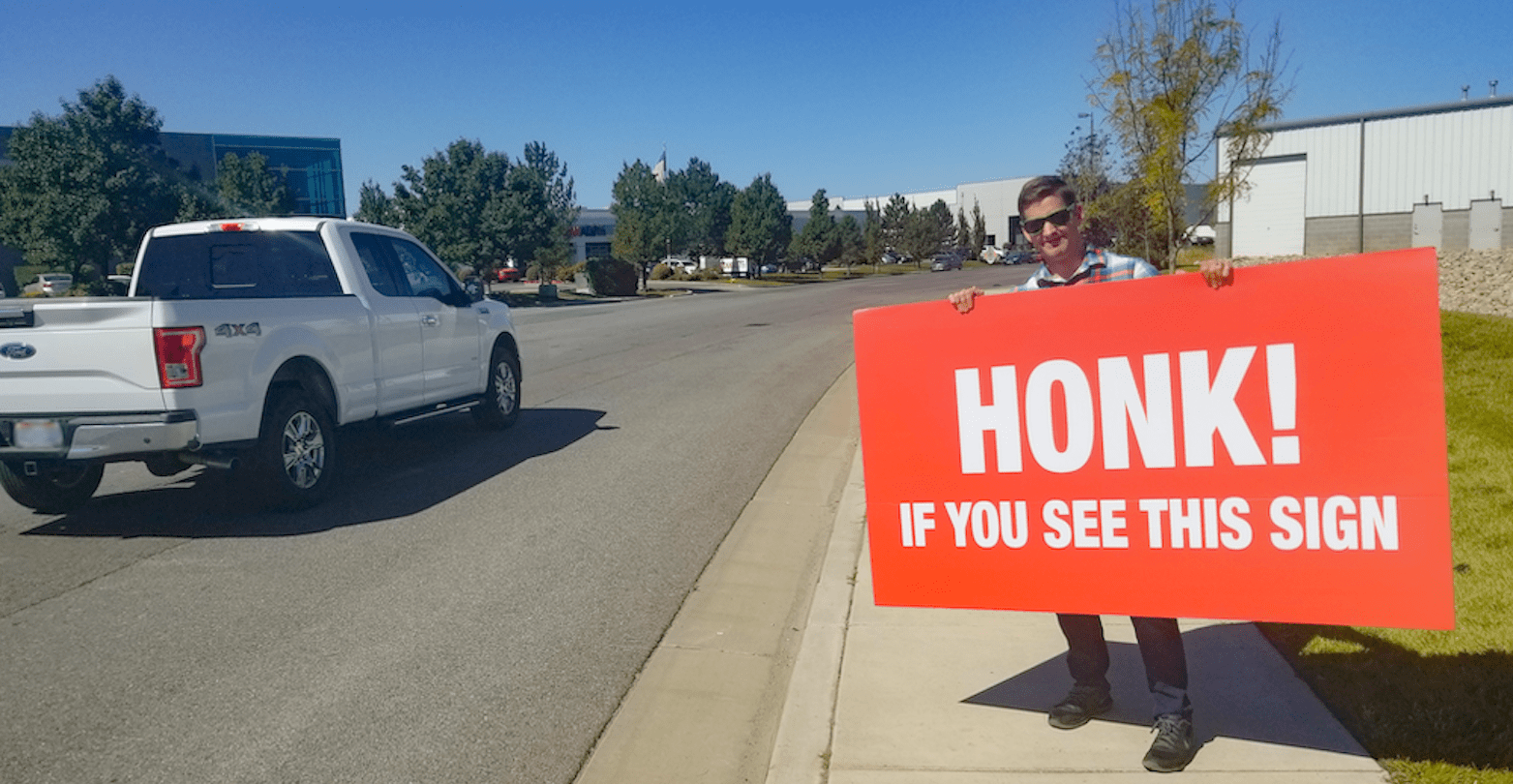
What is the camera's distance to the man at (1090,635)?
394cm

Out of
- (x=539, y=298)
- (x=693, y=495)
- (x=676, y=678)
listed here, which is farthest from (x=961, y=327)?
(x=539, y=298)

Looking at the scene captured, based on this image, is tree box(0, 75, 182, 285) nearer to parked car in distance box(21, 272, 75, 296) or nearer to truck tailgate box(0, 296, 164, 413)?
parked car in distance box(21, 272, 75, 296)

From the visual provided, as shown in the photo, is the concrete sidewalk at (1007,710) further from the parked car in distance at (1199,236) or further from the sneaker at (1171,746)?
the parked car in distance at (1199,236)

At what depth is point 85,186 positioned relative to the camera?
157ft

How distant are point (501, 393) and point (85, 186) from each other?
147 ft

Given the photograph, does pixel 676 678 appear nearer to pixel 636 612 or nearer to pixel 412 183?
pixel 636 612

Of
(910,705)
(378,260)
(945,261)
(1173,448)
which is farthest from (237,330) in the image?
(945,261)

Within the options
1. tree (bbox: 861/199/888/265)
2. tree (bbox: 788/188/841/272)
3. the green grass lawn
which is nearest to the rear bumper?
the green grass lawn

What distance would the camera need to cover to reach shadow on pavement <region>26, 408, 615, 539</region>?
7.96 metres

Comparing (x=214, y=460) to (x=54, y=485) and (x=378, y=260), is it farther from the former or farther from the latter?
(x=378, y=260)

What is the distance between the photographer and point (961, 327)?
4.34 meters

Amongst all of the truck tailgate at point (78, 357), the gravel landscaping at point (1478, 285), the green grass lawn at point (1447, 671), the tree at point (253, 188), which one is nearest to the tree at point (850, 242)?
the tree at point (253, 188)

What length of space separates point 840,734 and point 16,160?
55161 millimetres

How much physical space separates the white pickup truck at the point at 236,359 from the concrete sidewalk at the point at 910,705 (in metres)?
3.65
